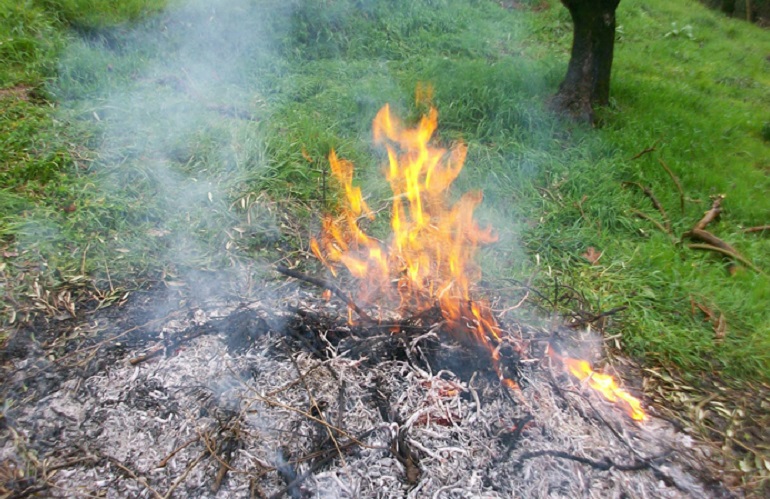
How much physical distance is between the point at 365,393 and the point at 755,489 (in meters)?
2.01

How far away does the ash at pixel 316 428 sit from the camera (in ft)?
7.57

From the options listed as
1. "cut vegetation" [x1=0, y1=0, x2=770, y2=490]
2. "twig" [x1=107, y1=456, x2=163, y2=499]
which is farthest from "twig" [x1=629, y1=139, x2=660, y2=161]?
"twig" [x1=107, y1=456, x2=163, y2=499]

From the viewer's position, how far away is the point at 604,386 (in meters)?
2.89

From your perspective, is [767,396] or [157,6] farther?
[157,6]

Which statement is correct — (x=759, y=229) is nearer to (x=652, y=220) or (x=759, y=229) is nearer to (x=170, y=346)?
(x=652, y=220)

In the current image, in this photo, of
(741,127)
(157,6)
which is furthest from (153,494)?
(741,127)

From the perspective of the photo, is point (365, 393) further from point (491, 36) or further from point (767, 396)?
point (491, 36)

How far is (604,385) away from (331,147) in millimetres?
3169

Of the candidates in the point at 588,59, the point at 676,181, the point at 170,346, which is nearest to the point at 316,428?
the point at 170,346

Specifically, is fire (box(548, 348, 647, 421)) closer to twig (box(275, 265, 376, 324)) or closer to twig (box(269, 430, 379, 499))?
twig (box(275, 265, 376, 324))

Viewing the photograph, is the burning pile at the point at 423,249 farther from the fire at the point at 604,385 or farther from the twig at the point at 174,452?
the twig at the point at 174,452

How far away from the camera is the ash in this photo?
7.57 feet

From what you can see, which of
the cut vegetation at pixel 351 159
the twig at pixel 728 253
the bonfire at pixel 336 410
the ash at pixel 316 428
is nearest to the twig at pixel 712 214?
the cut vegetation at pixel 351 159

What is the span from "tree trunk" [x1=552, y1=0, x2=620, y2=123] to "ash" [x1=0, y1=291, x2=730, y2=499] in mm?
3835
